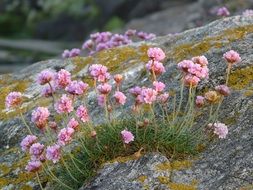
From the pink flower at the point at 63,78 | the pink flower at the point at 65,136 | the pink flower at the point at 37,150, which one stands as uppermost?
the pink flower at the point at 63,78

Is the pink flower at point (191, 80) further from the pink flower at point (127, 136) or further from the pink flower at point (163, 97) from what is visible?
the pink flower at point (127, 136)

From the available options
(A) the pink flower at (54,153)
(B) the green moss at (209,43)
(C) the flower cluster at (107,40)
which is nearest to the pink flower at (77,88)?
(A) the pink flower at (54,153)

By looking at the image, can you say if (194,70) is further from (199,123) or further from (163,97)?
(199,123)

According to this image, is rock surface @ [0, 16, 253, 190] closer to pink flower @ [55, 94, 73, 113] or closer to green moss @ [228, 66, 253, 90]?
green moss @ [228, 66, 253, 90]

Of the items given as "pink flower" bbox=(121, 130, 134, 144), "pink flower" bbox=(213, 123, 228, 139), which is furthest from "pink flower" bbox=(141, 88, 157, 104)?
"pink flower" bbox=(213, 123, 228, 139)

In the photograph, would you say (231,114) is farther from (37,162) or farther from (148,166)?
(37,162)

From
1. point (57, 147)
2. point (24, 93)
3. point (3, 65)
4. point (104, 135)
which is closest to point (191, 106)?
point (104, 135)

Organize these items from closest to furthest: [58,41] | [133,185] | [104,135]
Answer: [133,185] < [104,135] < [58,41]

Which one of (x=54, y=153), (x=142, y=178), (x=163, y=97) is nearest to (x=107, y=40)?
(x=163, y=97)
